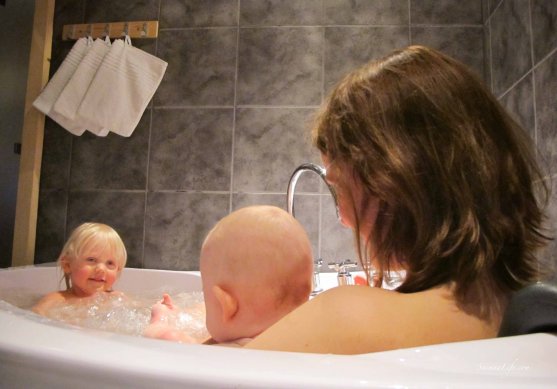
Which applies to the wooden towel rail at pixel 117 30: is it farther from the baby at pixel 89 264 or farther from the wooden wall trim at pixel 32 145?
the baby at pixel 89 264

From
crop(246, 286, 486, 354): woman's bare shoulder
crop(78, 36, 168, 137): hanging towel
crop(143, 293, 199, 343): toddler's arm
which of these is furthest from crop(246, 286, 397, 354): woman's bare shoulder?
crop(78, 36, 168, 137): hanging towel

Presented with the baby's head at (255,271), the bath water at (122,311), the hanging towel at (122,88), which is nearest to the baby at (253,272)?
the baby's head at (255,271)

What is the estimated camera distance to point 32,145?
2.12 meters

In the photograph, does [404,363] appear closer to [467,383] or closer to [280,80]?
[467,383]

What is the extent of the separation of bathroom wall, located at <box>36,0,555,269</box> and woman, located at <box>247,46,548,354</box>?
58.0 inches

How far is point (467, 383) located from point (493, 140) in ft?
1.20

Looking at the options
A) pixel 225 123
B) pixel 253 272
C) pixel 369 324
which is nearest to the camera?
pixel 369 324

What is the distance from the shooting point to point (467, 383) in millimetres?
259

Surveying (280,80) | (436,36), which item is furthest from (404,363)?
(436,36)

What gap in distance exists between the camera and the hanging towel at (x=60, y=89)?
80.0 inches

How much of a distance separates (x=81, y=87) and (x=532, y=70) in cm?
202

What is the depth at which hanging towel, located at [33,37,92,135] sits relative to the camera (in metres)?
2.03

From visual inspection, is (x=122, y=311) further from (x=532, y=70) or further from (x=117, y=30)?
(x=532, y=70)

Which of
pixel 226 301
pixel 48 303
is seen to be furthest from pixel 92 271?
pixel 226 301
